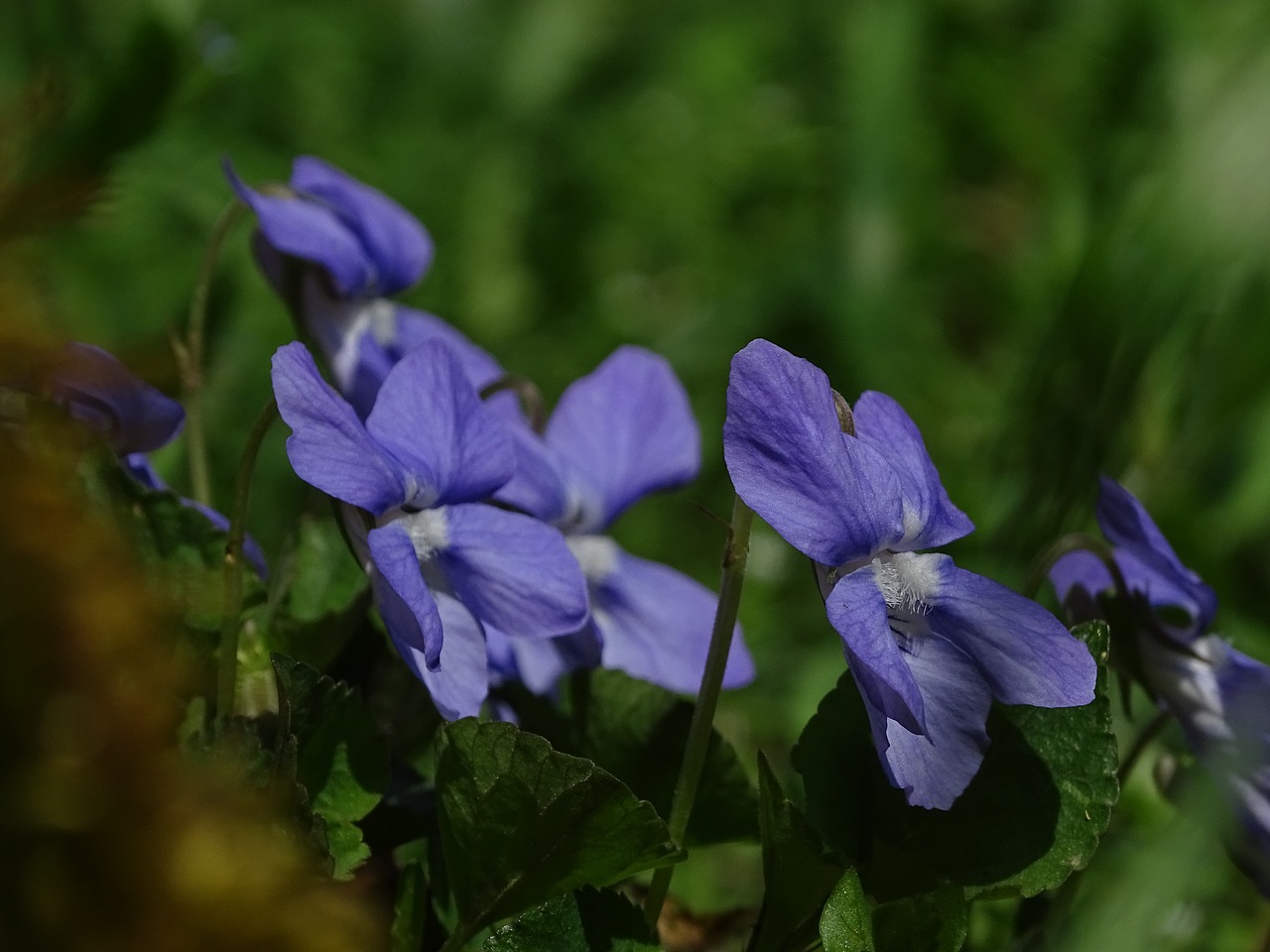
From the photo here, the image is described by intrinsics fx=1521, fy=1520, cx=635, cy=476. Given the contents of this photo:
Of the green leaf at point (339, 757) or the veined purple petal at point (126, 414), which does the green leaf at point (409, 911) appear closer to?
the green leaf at point (339, 757)

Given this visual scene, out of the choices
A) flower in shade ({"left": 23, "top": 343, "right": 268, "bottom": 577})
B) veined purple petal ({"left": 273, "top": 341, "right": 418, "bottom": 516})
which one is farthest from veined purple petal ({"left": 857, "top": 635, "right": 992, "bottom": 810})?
flower in shade ({"left": 23, "top": 343, "right": 268, "bottom": 577})

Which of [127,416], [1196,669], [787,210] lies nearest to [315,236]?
[127,416]

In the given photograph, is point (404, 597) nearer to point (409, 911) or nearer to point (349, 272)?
point (409, 911)

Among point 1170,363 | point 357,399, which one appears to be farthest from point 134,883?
point 1170,363

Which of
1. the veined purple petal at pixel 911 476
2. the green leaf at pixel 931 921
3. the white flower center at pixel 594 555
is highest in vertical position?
the veined purple petal at pixel 911 476

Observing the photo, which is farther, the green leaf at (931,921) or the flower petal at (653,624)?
the flower petal at (653,624)

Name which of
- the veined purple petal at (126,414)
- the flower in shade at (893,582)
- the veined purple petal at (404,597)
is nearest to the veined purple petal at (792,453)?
the flower in shade at (893,582)

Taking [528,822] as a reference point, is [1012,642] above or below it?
above

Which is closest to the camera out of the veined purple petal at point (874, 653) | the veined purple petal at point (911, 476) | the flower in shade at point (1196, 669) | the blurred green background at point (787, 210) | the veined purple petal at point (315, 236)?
the veined purple petal at point (874, 653)
